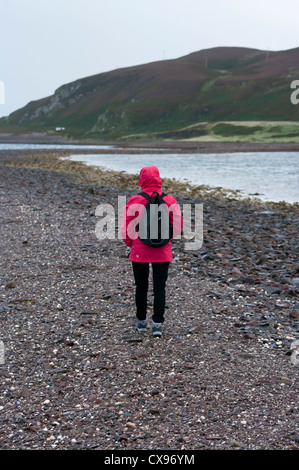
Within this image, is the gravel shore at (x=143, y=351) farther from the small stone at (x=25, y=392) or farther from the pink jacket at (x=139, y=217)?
the pink jacket at (x=139, y=217)

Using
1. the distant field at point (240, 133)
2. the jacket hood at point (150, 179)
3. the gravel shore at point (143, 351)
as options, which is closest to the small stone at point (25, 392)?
the gravel shore at point (143, 351)

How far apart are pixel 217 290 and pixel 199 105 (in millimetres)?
190761

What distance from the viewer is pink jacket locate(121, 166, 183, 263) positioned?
6.93 m

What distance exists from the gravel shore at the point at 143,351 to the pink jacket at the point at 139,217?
1320 mm

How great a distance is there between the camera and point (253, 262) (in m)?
12.4

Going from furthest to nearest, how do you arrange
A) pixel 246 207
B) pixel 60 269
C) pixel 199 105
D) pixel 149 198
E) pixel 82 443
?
Result: pixel 199 105, pixel 246 207, pixel 60 269, pixel 149 198, pixel 82 443

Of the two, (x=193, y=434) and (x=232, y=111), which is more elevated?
(x=232, y=111)

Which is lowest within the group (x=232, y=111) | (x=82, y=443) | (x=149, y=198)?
(x=82, y=443)

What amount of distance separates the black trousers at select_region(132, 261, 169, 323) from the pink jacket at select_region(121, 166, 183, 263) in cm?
21

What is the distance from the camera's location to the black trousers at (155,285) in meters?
7.25

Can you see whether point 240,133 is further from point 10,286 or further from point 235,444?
point 235,444

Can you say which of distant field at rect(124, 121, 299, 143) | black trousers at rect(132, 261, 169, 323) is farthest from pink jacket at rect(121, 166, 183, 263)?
distant field at rect(124, 121, 299, 143)

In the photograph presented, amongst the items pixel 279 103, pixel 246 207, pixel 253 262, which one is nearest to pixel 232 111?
pixel 279 103

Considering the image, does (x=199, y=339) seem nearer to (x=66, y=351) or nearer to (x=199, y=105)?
(x=66, y=351)
